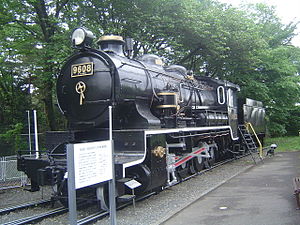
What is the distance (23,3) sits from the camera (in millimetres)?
13320

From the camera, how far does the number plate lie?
23.0 ft

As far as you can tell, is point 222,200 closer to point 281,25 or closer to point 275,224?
point 275,224

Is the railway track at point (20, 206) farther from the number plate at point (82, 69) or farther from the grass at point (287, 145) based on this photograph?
the grass at point (287, 145)

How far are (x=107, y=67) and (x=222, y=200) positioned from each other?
406 centimetres

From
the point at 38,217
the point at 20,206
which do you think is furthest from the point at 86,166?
the point at 20,206

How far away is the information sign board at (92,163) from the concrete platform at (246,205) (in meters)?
1.84

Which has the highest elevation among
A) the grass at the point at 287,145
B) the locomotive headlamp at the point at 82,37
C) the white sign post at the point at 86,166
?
the locomotive headlamp at the point at 82,37

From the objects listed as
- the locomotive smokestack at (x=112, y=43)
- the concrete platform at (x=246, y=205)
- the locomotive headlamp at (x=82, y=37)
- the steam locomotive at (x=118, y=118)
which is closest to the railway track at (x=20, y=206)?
the steam locomotive at (x=118, y=118)

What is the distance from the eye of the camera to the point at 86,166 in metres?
4.14

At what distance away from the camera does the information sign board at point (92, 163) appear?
3.96m

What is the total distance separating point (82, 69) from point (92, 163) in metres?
3.47

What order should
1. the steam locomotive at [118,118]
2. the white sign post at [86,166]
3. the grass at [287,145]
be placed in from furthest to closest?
the grass at [287,145]
the steam locomotive at [118,118]
the white sign post at [86,166]

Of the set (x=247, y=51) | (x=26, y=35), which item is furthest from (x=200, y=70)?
(x=26, y=35)

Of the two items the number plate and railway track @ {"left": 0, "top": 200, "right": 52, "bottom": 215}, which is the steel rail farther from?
the number plate
